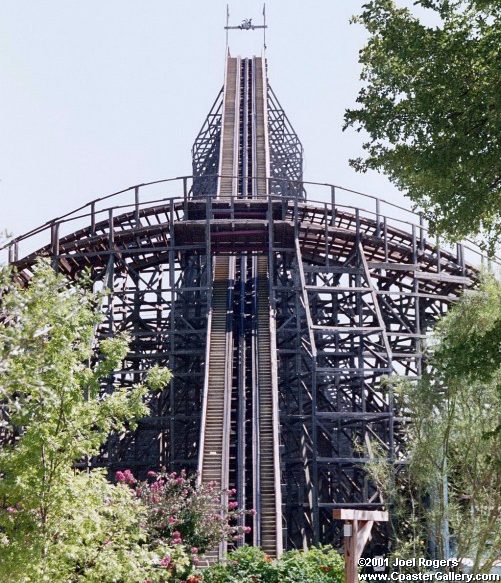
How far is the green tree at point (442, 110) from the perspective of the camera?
1148 cm

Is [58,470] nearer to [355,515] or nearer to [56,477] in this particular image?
[56,477]

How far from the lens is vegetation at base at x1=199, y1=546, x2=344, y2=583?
16.9 meters

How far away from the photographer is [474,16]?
1206cm

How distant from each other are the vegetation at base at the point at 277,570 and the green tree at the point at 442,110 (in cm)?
703

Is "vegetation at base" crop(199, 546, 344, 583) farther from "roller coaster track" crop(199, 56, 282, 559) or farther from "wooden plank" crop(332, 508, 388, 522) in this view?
"wooden plank" crop(332, 508, 388, 522)

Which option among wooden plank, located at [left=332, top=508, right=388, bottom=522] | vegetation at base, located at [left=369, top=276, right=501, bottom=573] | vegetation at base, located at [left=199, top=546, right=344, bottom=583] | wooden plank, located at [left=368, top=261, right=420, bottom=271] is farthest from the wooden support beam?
wooden plank, located at [left=368, top=261, right=420, bottom=271]

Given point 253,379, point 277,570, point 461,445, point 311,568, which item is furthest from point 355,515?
point 253,379

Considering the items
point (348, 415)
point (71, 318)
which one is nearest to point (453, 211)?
point (71, 318)

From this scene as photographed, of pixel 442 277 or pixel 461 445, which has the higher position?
pixel 442 277

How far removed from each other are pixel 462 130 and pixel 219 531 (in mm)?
9026

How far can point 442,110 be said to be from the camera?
1176 centimetres

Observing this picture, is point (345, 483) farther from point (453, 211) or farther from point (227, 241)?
point (453, 211)

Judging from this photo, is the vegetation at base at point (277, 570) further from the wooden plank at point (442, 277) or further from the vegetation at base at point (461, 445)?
the wooden plank at point (442, 277)

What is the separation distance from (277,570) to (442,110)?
885 cm
